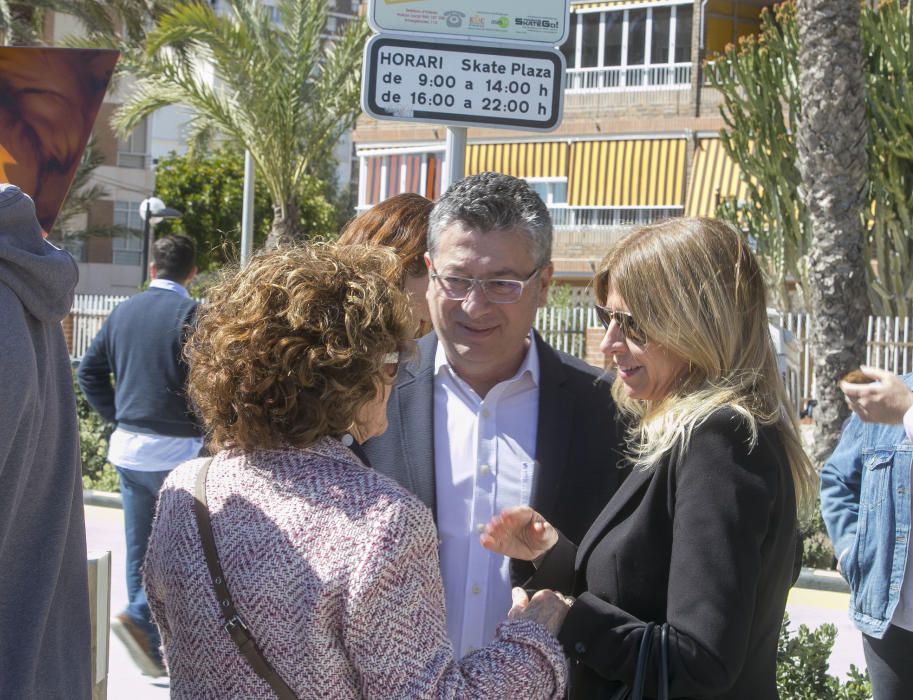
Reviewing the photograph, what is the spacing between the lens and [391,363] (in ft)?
6.82

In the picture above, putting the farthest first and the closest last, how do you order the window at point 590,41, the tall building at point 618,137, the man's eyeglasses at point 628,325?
the window at point 590,41, the tall building at point 618,137, the man's eyeglasses at point 628,325

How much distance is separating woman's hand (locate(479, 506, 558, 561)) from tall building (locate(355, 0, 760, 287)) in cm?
2543

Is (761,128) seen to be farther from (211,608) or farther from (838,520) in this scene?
(211,608)

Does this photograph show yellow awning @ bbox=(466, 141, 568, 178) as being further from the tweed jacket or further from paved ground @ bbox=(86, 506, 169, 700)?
the tweed jacket

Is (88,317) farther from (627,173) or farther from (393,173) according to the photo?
(627,173)

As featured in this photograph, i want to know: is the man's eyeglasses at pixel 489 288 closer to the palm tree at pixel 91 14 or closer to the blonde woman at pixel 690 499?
the blonde woman at pixel 690 499

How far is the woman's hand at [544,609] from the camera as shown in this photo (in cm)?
218

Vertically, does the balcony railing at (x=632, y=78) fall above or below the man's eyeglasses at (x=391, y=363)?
above

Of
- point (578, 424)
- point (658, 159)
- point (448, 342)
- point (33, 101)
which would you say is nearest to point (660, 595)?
point (578, 424)

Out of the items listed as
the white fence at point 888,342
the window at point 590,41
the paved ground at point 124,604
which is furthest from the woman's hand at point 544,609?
the window at point 590,41

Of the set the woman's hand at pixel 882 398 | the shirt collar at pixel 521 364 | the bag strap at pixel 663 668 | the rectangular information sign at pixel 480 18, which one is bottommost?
the bag strap at pixel 663 668

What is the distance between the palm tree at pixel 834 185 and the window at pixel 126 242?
123ft

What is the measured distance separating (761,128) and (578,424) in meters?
14.7

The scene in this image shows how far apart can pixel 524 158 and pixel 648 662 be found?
2833cm
